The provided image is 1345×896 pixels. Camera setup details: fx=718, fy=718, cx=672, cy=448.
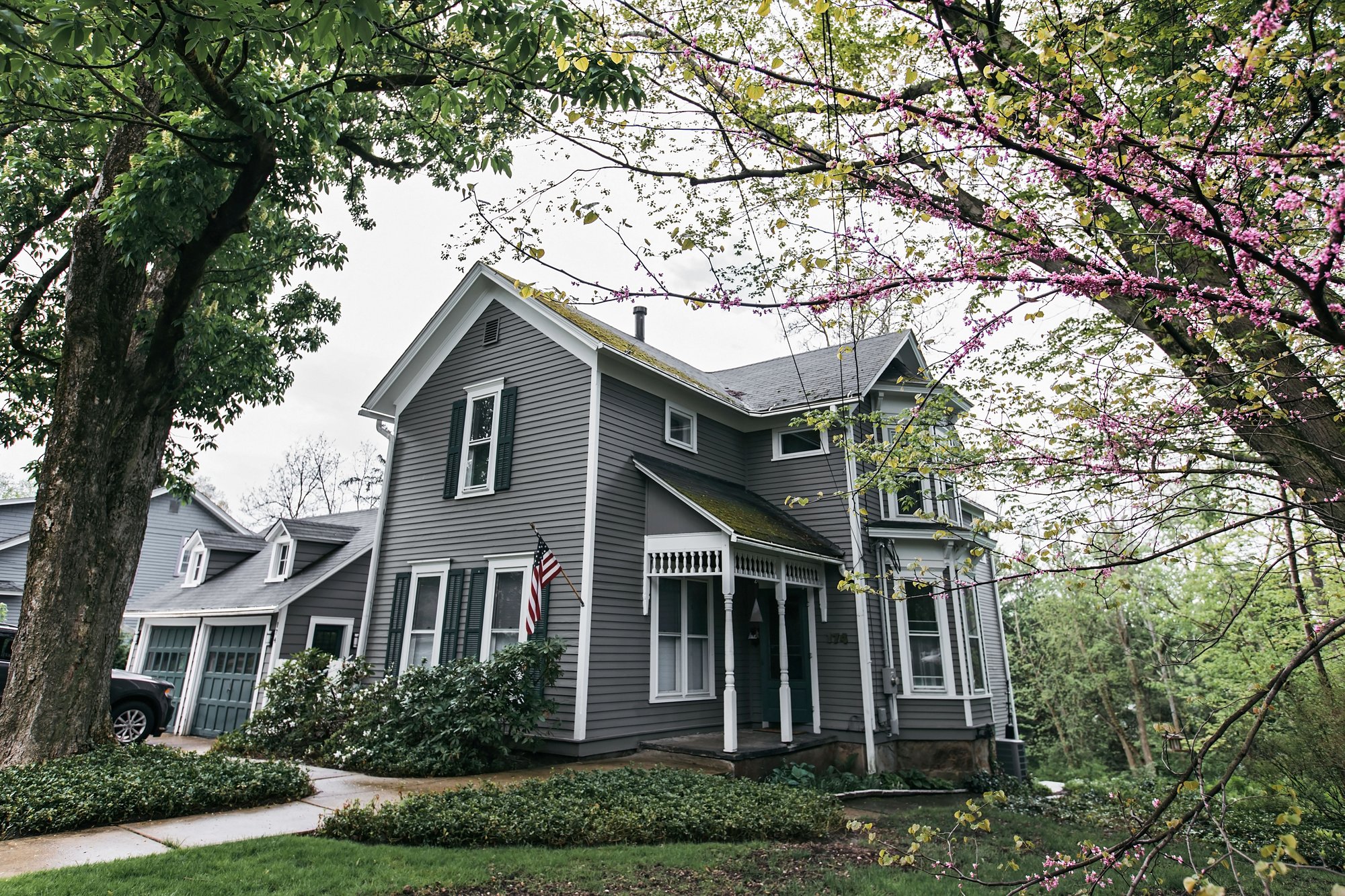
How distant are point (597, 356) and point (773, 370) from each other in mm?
6369

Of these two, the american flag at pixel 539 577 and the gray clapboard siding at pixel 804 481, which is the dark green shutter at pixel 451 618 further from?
the gray clapboard siding at pixel 804 481

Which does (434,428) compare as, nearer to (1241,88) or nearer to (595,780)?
(595,780)

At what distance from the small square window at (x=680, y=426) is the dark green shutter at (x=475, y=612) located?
12.8 ft

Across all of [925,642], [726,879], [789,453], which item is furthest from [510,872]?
[789,453]

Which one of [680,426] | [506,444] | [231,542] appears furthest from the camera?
[231,542]

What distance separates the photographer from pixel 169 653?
56.7 feet

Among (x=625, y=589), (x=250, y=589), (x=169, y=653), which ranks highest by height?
(x=250, y=589)

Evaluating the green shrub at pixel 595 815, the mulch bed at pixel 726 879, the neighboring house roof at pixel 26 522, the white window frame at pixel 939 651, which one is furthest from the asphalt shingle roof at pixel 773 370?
the neighboring house roof at pixel 26 522

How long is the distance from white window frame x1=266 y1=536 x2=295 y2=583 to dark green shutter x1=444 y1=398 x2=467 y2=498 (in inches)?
252

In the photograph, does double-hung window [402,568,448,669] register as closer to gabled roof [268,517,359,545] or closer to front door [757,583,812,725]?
front door [757,583,812,725]

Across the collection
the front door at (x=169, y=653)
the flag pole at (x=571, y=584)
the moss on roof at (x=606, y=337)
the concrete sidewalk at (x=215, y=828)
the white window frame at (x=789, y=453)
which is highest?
the moss on roof at (x=606, y=337)

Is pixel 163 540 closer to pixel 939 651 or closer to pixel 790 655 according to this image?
pixel 790 655

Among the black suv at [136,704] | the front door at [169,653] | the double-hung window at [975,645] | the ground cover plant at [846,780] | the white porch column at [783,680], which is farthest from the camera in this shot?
the front door at [169,653]

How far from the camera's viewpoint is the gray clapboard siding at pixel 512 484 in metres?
10.7
